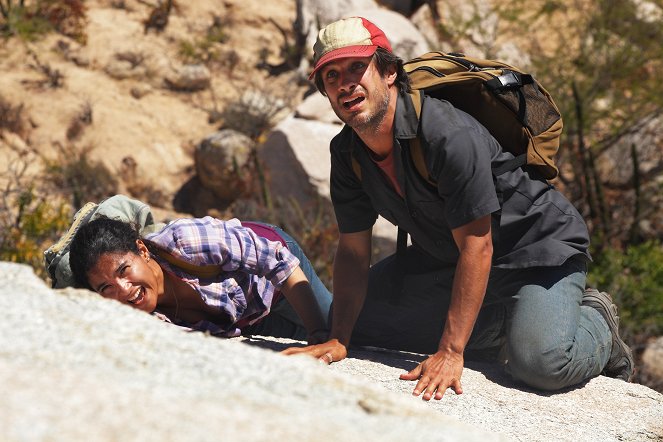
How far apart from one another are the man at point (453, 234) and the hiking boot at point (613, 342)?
0.01 m

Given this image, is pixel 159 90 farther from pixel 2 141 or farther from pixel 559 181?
pixel 559 181

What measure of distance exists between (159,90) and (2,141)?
2.11 m

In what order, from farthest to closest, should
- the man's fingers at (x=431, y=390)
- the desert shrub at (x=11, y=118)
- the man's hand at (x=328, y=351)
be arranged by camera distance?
the desert shrub at (x=11, y=118)
the man's hand at (x=328, y=351)
the man's fingers at (x=431, y=390)

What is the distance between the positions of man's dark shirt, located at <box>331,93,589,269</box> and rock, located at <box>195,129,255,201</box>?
604cm

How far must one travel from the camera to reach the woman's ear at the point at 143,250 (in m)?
3.29

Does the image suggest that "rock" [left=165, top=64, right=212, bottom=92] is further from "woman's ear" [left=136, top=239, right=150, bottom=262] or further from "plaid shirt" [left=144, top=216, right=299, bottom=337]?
"woman's ear" [left=136, top=239, right=150, bottom=262]

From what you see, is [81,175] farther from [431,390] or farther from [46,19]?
[431,390]

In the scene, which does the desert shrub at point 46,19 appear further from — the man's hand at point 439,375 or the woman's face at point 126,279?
the man's hand at point 439,375

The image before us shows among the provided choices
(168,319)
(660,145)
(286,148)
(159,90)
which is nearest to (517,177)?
(168,319)

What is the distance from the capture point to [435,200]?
327 cm

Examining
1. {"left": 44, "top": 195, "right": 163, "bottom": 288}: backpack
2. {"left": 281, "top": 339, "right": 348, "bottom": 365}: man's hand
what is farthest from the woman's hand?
{"left": 44, "top": 195, "right": 163, "bottom": 288}: backpack

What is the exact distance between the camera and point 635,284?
293 inches

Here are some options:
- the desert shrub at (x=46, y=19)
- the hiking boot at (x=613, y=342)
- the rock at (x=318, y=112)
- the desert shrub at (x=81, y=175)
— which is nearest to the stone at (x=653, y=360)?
the hiking boot at (x=613, y=342)

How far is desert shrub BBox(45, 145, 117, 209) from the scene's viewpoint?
9.01 metres
